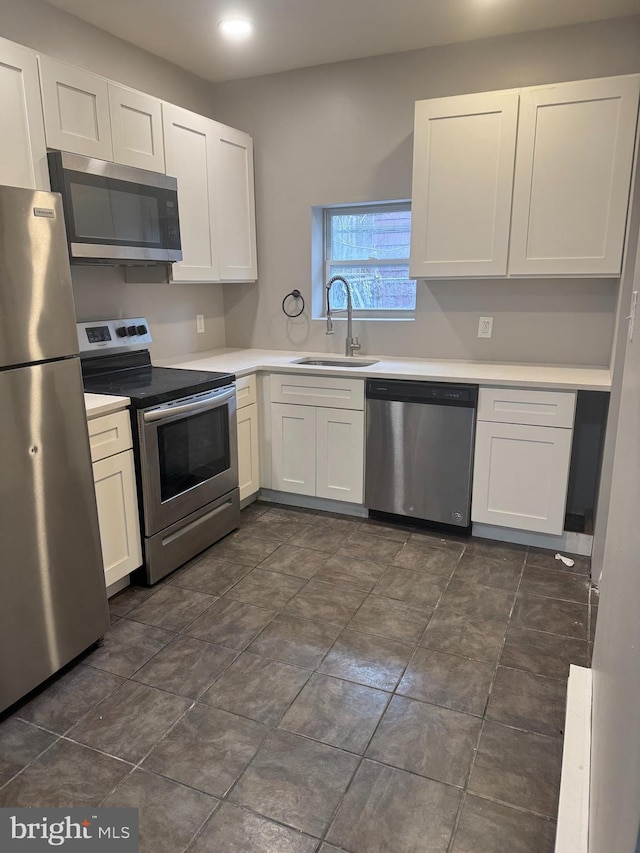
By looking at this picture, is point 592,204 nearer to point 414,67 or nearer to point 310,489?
point 414,67

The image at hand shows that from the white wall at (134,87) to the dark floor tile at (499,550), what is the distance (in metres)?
2.15

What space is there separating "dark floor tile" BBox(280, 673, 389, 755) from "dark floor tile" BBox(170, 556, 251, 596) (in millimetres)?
758

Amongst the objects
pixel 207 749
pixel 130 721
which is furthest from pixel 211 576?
pixel 207 749

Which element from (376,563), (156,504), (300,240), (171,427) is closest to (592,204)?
(300,240)

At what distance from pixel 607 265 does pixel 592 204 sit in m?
0.29

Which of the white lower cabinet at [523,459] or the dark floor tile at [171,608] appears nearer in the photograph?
the dark floor tile at [171,608]

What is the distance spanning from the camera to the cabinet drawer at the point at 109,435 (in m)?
2.22

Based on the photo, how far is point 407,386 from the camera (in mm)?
2988

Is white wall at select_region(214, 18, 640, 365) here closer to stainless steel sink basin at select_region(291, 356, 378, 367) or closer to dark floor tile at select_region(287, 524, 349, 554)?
stainless steel sink basin at select_region(291, 356, 378, 367)

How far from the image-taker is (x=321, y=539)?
10.1 feet

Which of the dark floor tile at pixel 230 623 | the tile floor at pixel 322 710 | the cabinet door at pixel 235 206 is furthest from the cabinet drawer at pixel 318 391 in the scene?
the dark floor tile at pixel 230 623

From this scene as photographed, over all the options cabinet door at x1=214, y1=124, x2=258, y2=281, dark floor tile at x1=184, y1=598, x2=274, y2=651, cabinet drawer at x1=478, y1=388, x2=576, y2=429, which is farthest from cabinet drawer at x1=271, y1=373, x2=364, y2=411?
dark floor tile at x1=184, y1=598, x2=274, y2=651

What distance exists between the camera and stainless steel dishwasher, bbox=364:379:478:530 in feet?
9.53

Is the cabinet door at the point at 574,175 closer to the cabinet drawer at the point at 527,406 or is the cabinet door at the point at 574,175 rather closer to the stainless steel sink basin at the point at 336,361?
the cabinet drawer at the point at 527,406
